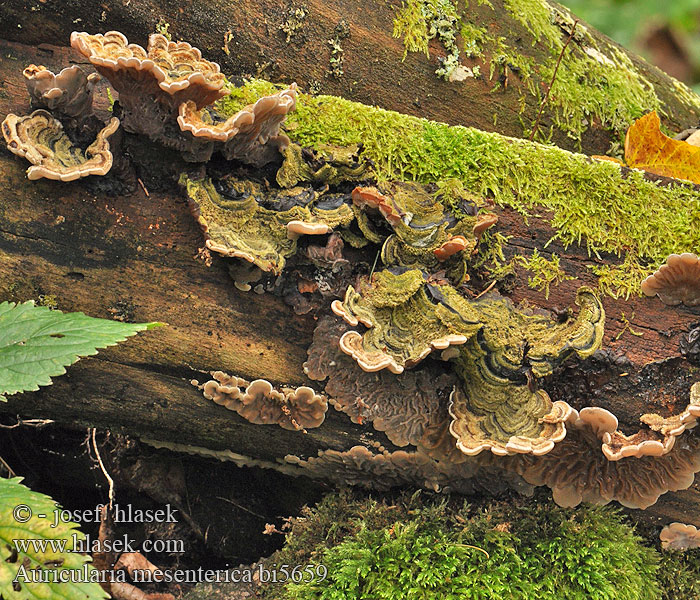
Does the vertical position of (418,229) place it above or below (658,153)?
below

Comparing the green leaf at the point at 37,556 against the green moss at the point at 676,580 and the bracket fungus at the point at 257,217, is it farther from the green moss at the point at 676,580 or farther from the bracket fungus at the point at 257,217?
the green moss at the point at 676,580

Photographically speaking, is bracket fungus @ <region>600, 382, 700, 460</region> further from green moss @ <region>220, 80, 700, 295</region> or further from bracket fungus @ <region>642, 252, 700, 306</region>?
green moss @ <region>220, 80, 700, 295</region>

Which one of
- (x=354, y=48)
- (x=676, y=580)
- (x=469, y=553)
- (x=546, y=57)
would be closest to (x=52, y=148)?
(x=354, y=48)

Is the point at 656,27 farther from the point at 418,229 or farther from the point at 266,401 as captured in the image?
the point at 266,401

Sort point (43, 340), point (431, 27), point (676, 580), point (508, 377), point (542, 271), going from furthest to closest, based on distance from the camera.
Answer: point (431, 27) < point (676, 580) < point (542, 271) < point (508, 377) < point (43, 340)

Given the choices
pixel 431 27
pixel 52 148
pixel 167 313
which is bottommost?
pixel 167 313

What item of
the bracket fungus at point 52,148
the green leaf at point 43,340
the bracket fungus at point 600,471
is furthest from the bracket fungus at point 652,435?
the bracket fungus at point 52,148
